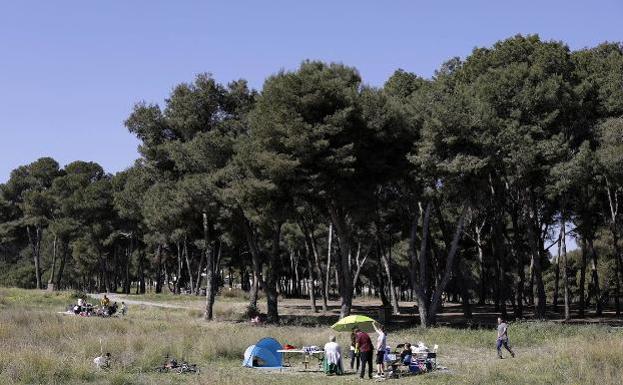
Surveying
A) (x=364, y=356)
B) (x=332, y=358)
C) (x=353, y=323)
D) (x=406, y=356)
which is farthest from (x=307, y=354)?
(x=406, y=356)

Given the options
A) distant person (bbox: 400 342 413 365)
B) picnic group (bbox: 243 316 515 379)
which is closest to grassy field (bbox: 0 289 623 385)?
picnic group (bbox: 243 316 515 379)

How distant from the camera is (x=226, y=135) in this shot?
36.3m

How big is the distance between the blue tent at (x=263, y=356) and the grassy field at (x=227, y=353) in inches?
28.0

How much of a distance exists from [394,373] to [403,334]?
10318mm

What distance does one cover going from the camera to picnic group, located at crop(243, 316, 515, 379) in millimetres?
18797

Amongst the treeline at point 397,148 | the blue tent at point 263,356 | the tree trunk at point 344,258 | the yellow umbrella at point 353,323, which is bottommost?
the blue tent at point 263,356

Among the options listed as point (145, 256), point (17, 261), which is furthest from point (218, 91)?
point (17, 261)

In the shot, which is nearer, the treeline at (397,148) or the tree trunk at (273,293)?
the treeline at (397,148)

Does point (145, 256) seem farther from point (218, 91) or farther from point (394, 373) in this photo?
point (394, 373)

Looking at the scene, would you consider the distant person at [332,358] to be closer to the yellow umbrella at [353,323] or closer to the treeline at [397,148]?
the yellow umbrella at [353,323]

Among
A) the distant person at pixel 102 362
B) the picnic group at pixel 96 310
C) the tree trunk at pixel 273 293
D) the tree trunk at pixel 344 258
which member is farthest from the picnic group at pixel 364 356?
the picnic group at pixel 96 310

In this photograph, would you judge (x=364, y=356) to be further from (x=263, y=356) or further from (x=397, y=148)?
(x=397, y=148)

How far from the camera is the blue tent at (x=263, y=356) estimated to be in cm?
2028

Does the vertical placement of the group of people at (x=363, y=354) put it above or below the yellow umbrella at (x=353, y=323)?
below
